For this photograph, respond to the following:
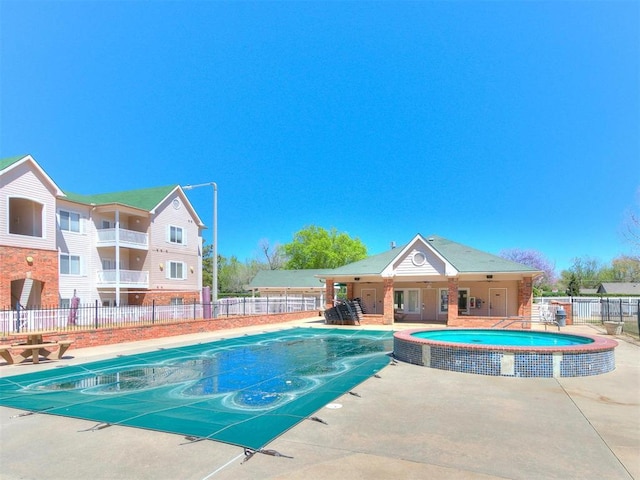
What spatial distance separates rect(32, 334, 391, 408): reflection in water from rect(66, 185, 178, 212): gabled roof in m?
18.7

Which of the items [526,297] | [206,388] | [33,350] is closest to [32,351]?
[33,350]

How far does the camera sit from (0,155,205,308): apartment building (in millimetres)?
22469

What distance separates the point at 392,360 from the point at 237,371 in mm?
4330

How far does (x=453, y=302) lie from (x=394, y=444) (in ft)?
63.5

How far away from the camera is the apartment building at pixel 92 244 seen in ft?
73.7

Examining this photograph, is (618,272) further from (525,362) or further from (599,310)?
(525,362)

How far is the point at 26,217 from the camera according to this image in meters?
24.6

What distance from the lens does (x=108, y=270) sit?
91.8 feet

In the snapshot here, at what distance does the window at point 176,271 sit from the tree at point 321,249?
3152cm

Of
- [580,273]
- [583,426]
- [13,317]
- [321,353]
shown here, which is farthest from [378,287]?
[580,273]

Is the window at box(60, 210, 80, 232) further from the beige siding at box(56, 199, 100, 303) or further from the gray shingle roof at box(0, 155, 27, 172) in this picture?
the gray shingle roof at box(0, 155, 27, 172)

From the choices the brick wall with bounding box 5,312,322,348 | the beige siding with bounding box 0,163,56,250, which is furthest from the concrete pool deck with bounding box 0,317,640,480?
the beige siding with bounding box 0,163,56,250

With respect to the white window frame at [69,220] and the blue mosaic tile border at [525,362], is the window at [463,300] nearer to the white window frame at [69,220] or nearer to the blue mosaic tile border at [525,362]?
the blue mosaic tile border at [525,362]

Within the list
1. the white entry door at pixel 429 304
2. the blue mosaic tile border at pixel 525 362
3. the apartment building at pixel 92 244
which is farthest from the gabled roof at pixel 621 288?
the blue mosaic tile border at pixel 525 362
